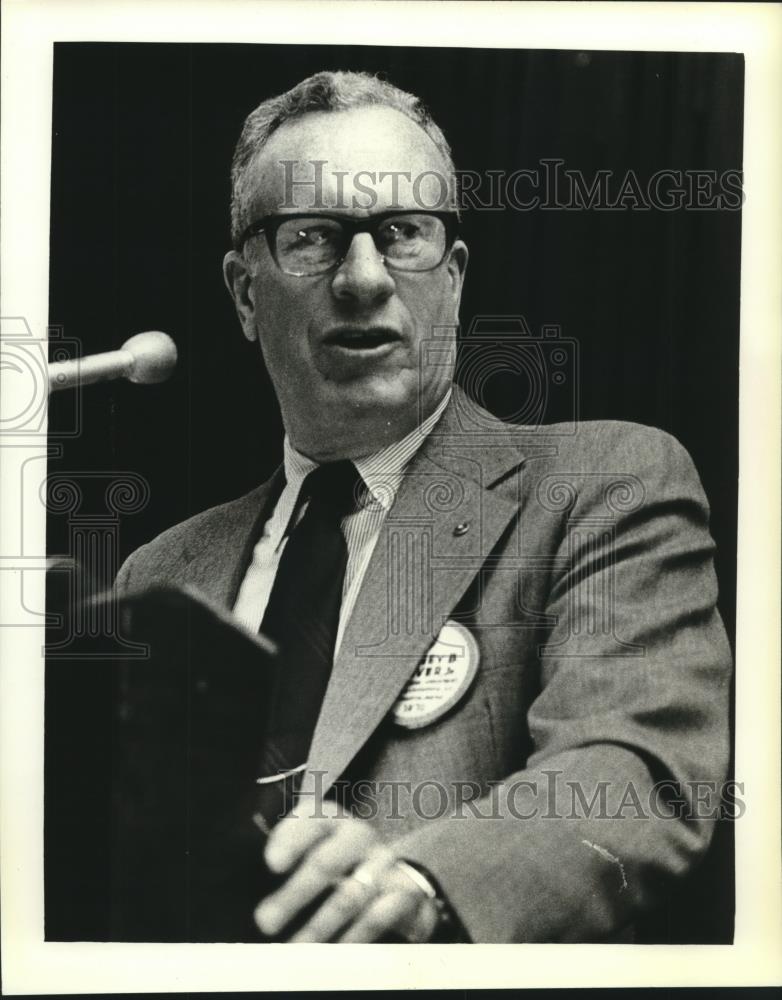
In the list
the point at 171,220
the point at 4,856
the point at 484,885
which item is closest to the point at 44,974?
the point at 4,856

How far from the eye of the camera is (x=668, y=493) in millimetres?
3568

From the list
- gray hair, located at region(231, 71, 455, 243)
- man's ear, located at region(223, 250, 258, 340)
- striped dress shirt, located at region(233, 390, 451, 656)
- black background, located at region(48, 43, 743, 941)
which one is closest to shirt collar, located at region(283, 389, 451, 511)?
striped dress shirt, located at region(233, 390, 451, 656)

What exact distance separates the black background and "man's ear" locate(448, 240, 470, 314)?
0.03m

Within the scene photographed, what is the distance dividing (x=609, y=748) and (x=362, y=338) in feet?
4.15

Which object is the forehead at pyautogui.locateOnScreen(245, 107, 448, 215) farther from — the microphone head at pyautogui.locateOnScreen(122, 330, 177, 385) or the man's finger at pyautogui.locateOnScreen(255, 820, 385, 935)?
the man's finger at pyautogui.locateOnScreen(255, 820, 385, 935)

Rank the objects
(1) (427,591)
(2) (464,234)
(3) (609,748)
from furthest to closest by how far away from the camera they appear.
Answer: (2) (464,234) → (1) (427,591) → (3) (609,748)

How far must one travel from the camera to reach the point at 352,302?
11.5ft

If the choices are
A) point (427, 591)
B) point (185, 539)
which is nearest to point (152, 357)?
point (185, 539)

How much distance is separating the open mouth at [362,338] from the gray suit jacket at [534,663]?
10.0 inches

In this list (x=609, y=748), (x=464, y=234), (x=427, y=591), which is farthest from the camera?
(x=464, y=234)

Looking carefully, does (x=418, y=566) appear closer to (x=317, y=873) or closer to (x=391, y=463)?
(x=391, y=463)

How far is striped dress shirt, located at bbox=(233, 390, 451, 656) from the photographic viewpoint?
3.55m

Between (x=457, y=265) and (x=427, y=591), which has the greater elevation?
(x=457, y=265)

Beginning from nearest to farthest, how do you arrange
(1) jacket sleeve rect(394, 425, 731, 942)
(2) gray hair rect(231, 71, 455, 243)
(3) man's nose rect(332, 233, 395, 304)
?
(1) jacket sleeve rect(394, 425, 731, 942) → (3) man's nose rect(332, 233, 395, 304) → (2) gray hair rect(231, 71, 455, 243)
